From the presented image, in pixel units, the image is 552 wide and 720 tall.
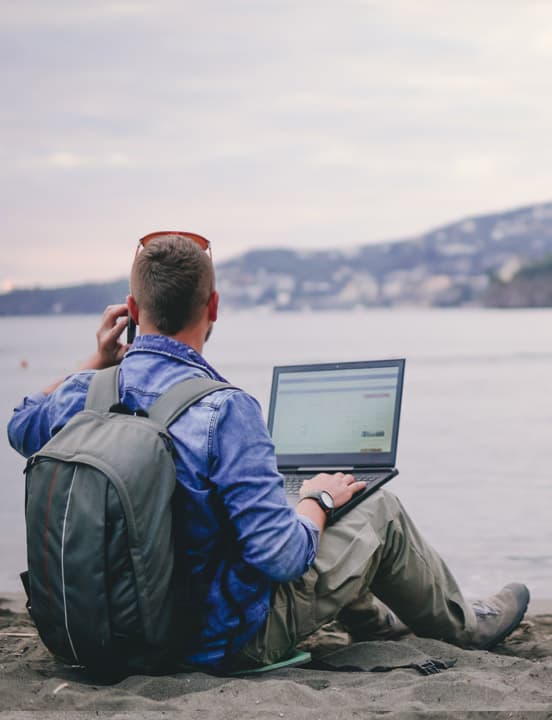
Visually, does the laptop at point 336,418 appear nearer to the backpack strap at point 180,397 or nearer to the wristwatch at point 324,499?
Answer: the wristwatch at point 324,499

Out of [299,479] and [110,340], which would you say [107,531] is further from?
[299,479]

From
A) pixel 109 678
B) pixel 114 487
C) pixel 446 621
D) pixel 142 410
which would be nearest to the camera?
pixel 114 487

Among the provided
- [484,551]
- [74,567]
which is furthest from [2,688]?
[484,551]

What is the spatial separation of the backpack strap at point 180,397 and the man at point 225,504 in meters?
0.02

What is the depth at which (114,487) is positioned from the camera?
268 cm

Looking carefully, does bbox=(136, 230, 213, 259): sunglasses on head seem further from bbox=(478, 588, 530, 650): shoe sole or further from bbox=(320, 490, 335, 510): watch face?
bbox=(478, 588, 530, 650): shoe sole

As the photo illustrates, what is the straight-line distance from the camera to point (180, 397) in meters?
2.85

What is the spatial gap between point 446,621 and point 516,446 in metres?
8.97

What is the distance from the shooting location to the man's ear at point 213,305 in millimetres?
2955

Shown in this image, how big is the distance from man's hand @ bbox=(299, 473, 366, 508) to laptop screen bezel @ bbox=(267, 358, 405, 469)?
1.19 ft

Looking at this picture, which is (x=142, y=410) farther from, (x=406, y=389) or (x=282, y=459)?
(x=406, y=389)

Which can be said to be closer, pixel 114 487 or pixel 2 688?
pixel 114 487

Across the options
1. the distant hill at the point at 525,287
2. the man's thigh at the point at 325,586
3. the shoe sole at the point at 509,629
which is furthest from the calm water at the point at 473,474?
the distant hill at the point at 525,287

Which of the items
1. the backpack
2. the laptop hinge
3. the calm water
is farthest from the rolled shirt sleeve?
the calm water
